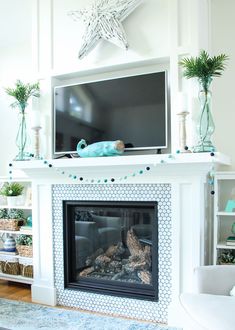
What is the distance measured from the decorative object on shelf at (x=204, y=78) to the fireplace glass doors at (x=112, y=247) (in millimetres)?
635

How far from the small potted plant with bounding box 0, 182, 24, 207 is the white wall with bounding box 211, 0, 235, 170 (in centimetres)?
209

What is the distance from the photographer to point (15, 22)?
3564 millimetres

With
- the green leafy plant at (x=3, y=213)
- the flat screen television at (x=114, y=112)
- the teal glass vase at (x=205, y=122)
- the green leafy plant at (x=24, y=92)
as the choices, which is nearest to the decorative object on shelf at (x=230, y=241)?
the teal glass vase at (x=205, y=122)

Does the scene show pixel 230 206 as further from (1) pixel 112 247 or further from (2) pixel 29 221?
(2) pixel 29 221

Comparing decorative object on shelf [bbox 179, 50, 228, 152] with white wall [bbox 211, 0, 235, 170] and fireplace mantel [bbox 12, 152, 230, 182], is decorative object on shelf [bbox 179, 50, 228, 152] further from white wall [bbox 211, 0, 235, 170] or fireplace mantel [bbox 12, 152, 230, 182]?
white wall [bbox 211, 0, 235, 170]

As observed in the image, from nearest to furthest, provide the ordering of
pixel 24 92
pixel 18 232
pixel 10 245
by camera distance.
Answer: pixel 24 92 → pixel 18 232 → pixel 10 245

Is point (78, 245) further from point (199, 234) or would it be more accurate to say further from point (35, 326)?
point (199, 234)

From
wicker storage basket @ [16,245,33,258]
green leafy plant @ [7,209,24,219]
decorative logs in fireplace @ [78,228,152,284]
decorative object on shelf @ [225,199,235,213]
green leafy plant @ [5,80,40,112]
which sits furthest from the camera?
green leafy plant @ [7,209,24,219]

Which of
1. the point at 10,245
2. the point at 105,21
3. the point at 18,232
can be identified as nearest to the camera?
the point at 105,21

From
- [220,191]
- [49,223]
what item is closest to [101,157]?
[49,223]

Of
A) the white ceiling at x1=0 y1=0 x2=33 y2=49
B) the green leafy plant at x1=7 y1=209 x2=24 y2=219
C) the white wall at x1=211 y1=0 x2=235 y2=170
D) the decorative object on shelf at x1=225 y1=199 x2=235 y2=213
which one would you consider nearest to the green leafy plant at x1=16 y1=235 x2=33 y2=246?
the green leafy plant at x1=7 y1=209 x2=24 y2=219

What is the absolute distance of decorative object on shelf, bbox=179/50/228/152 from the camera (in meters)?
2.37

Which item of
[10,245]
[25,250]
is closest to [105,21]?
[25,250]

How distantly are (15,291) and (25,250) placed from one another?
414mm
